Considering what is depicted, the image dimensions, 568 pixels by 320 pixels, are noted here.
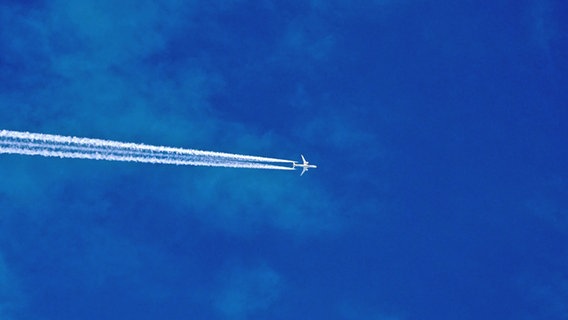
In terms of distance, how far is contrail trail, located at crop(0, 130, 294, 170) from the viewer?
97.5 metres

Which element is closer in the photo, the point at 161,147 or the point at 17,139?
the point at 17,139

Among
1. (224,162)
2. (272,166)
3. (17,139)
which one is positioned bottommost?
(17,139)

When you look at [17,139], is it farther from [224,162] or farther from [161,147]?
[224,162]

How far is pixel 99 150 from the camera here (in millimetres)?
108125

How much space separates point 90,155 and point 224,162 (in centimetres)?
2538

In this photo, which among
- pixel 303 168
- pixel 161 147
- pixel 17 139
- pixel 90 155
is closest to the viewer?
pixel 17 139

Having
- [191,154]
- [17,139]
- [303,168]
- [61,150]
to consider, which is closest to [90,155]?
[61,150]

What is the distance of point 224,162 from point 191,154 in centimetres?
658

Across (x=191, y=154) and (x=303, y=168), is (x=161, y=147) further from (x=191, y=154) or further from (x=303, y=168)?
(x=303, y=168)

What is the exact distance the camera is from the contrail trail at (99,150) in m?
97.5

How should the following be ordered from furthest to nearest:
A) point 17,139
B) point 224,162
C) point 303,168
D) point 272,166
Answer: point 303,168 → point 272,166 → point 224,162 → point 17,139

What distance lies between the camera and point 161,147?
116 m

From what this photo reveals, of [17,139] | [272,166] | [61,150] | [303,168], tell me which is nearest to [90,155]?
[61,150]

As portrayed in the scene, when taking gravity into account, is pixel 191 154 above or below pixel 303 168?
below
